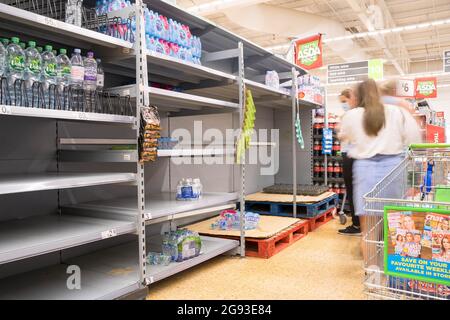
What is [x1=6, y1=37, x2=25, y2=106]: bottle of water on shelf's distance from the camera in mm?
2160

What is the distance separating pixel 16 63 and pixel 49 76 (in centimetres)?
22

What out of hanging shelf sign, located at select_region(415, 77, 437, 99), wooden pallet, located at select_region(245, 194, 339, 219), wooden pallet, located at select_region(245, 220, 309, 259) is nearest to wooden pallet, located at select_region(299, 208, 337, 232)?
wooden pallet, located at select_region(245, 194, 339, 219)

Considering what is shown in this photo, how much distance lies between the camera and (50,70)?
236 centimetres

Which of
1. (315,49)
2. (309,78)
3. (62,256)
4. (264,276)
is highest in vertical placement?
(315,49)

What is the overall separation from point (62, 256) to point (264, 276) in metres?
1.72

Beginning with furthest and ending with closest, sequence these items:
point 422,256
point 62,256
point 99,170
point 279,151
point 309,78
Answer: point 279,151, point 309,78, point 99,170, point 62,256, point 422,256

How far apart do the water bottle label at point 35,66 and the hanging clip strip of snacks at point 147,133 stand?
707 mm

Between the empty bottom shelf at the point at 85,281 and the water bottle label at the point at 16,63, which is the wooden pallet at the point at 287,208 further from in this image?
the water bottle label at the point at 16,63

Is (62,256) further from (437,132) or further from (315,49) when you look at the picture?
(437,132)

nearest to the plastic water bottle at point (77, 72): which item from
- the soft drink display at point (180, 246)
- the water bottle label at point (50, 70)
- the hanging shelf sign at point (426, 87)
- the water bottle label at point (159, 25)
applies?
the water bottle label at point (50, 70)

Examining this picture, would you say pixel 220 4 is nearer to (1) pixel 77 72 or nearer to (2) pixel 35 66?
(1) pixel 77 72

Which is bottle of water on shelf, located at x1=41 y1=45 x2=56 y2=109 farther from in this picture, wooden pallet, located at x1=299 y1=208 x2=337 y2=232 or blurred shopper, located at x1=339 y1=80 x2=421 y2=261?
wooden pallet, located at x1=299 y1=208 x2=337 y2=232

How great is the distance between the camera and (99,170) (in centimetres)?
372
